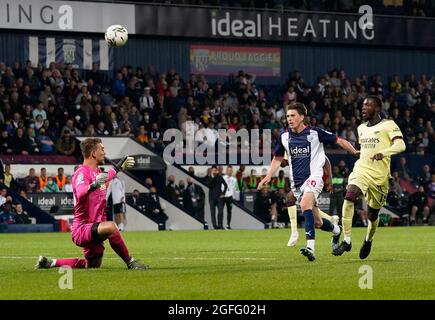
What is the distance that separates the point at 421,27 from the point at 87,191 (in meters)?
38.3

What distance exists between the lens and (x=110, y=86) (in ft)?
142

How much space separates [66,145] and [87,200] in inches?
893

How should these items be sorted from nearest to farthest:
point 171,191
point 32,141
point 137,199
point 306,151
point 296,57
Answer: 1. point 306,151
2. point 32,141
3. point 137,199
4. point 171,191
5. point 296,57

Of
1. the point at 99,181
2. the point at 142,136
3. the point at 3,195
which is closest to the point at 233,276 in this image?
the point at 99,181

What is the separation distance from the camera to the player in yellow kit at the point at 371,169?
1658cm

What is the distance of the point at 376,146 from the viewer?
54.7 ft

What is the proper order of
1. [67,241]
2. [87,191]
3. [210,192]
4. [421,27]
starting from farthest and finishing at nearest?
[421,27] < [210,192] < [67,241] < [87,191]

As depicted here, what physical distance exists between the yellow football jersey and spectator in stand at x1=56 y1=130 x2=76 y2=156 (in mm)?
20786

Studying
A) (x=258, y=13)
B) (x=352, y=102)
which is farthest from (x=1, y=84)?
(x=352, y=102)

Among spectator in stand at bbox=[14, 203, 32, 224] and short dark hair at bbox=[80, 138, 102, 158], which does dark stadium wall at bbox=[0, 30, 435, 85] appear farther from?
short dark hair at bbox=[80, 138, 102, 158]

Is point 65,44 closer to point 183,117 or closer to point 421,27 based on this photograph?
point 183,117

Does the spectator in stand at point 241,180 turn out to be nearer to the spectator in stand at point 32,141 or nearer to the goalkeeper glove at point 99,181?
the spectator in stand at point 32,141

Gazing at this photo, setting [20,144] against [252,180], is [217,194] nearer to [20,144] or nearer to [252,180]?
[252,180]
